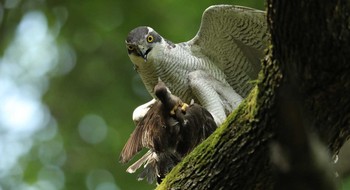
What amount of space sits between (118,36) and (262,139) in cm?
928

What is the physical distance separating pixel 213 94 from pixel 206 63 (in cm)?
40

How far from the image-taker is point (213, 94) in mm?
7234

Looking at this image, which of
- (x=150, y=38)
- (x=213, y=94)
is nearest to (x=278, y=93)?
(x=213, y=94)

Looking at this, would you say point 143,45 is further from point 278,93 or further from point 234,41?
point 278,93

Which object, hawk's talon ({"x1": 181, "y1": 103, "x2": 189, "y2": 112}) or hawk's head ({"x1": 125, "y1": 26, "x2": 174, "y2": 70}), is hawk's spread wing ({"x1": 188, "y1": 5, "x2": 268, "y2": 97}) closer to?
hawk's head ({"x1": 125, "y1": 26, "x2": 174, "y2": 70})

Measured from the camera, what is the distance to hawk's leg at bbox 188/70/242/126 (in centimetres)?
715

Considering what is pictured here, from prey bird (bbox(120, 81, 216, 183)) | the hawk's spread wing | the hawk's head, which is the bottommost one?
prey bird (bbox(120, 81, 216, 183))

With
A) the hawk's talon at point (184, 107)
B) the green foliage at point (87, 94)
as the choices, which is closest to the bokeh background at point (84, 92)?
the green foliage at point (87, 94)

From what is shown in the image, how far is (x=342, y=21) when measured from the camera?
4.13 meters

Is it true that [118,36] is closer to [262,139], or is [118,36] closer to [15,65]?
[15,65]

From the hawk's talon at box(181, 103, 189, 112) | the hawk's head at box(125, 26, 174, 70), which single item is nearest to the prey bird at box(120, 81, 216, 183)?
the hawk's talon at box(181, 103, 189, 112)

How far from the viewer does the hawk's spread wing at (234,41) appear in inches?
274

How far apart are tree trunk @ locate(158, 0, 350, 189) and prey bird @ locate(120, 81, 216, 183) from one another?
1.51 m

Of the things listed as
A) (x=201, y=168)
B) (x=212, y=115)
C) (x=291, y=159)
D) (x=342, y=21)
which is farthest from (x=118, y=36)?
(x=291, y=159)
